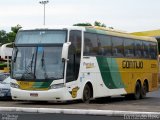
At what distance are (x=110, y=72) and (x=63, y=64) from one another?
14.5ft

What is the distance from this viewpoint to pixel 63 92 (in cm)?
2078

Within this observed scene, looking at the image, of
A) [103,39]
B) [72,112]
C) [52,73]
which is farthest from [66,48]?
[72,112]

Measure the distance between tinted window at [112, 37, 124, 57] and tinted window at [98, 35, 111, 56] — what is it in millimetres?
516

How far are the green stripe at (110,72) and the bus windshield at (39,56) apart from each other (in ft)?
9.22

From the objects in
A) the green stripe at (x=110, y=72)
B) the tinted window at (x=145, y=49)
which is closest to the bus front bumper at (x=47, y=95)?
the green stripe at (x=110, y=72)

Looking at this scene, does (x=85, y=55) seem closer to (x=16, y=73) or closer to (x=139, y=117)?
(x=16, y=73)

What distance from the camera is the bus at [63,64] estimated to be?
20.8 metres

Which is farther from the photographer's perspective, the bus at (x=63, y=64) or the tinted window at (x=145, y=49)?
the tinted window at (x=145, y=49)

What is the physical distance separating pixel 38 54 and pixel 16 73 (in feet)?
3.94

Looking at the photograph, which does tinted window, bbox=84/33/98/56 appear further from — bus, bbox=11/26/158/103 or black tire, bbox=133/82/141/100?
black tire, bbox=133/82/141/100

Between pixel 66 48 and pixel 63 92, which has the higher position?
pixel 66 48

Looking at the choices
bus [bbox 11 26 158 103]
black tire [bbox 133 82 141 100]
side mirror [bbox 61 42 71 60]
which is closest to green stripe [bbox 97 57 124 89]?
bus [bbox 11 26 158 103]

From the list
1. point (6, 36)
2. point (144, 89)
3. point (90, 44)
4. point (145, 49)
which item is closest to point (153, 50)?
point (145, 49)

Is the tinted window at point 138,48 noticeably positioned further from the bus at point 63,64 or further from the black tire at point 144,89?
the bus at point 63,64
